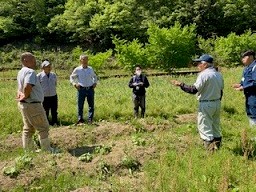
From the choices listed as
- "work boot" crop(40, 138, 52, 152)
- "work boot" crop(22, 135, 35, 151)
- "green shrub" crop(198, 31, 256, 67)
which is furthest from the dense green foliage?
"work boot" crop(40, 138, 52, 152)

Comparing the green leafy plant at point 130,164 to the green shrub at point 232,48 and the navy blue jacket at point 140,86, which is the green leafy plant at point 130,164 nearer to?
the navy blue jacket at point 140,86

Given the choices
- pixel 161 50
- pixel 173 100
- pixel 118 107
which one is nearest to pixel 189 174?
pixel 118 107

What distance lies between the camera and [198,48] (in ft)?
158

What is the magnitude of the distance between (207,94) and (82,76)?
4166 millimetres

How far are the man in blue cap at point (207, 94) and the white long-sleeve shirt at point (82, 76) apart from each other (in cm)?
387

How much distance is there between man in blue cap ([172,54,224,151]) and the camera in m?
6.79

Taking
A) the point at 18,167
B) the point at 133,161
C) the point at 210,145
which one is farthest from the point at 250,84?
the point at 18,167

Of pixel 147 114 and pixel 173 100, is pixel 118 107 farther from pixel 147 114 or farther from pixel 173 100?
pixel 173 100

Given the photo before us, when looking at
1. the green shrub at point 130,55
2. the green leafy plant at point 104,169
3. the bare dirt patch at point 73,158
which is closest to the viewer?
the bare dirt patch at point 73,158

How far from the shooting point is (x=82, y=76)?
33.2 feet

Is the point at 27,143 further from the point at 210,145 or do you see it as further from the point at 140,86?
the point at 140,86

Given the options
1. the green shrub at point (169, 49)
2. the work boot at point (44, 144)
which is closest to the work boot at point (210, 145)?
the work boot at point (44, 144)

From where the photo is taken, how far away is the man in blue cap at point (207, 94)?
6.79 m

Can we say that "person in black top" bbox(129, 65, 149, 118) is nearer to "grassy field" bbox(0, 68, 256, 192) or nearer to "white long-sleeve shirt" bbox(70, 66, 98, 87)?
"grassy field" bbox(0, 68, 256, 192)
